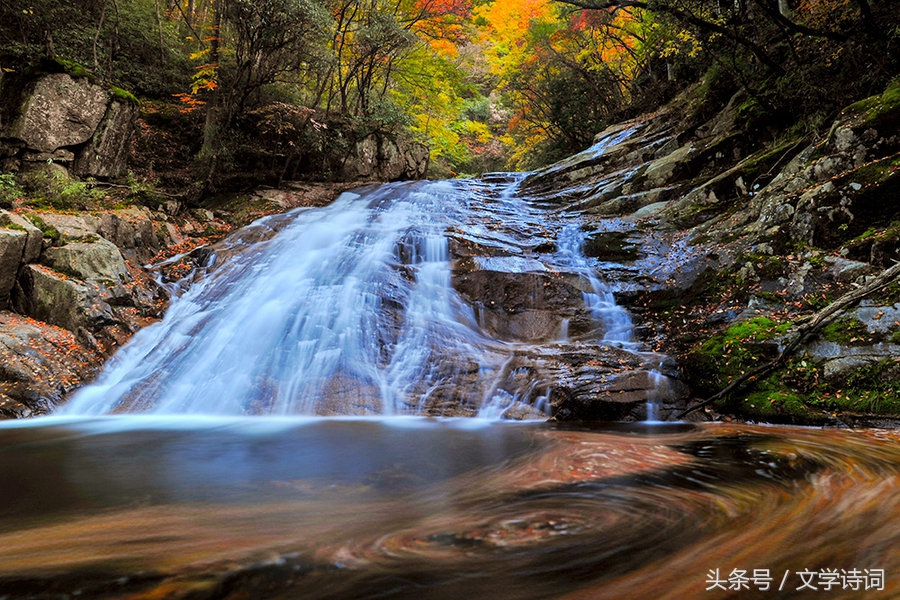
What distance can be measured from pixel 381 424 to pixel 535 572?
3506 mm

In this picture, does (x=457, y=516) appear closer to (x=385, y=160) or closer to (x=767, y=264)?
(x=767, y=264)

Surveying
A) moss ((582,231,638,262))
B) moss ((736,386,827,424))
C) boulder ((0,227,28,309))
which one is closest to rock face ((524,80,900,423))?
moss ((736,386,827,424))

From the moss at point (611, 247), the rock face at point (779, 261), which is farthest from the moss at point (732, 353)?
the moss at point (611, 247)

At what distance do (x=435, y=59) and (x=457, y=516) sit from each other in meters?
19.2

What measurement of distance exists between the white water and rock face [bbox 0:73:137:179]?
163 inches

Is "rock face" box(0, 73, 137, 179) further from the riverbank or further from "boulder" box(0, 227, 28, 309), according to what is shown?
"boulder" box(0, 227, 28, 309)

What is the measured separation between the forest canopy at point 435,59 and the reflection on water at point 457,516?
5985 mm

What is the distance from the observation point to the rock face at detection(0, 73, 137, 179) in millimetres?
9078

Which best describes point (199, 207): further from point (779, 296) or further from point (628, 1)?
point (779, 296)

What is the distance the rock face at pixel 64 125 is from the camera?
908 cm

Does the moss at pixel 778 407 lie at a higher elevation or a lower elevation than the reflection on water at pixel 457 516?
higher

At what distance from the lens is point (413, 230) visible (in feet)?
33.8

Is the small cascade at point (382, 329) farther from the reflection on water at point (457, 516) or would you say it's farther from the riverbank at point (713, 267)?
the reflection on water at point (457, 516)

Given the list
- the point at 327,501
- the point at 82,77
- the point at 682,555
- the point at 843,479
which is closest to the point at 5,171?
the point at 82,77
